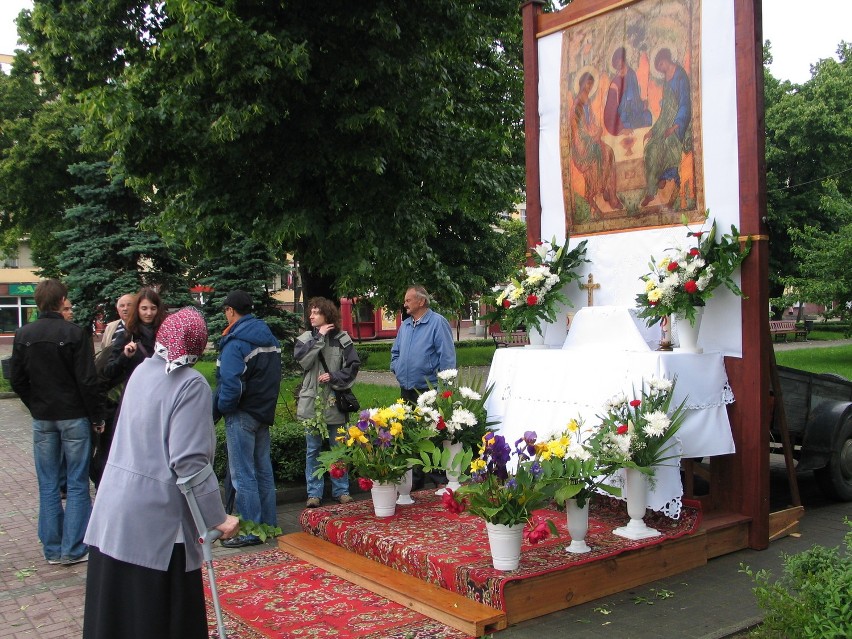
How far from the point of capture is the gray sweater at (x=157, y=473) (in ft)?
11.8

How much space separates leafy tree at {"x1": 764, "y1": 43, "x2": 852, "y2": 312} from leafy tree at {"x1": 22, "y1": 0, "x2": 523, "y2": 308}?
26.3 meters

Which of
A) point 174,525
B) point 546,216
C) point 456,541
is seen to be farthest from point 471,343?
point 174,525

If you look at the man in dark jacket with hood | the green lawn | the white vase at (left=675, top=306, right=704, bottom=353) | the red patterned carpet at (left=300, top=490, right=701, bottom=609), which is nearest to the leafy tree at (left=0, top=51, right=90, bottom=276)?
the man in dark jacket with hood

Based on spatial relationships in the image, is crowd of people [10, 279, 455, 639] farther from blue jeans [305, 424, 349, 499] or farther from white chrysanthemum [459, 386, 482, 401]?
white chrysanthemum [459, 386, 482, 401]

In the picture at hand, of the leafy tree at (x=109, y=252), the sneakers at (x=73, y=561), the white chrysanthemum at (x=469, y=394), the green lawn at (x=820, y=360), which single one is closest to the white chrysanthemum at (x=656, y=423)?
the white chrysanthemum at (x=469, y=394)

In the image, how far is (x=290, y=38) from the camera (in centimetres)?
916

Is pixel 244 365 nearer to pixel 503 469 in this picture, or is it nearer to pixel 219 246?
pixel 503 469

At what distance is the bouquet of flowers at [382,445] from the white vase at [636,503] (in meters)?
1.74

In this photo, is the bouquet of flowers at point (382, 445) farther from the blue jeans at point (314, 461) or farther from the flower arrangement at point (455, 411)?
the blue jeans at point (314, 461)

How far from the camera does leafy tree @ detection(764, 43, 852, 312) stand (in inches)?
1318

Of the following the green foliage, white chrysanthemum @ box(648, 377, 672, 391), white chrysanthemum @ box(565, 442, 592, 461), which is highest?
white chrysanthemum @ box(648, 377, 672, 391)

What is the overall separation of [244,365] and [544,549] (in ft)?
9.44

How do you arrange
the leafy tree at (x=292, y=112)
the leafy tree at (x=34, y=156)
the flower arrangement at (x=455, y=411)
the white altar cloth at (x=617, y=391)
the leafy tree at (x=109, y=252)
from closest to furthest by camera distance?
1. the white altar cloth at (x=617, y=391)
2. the flower arrangement at (x=455, y=411)
3. the leafy tree at (x=292, y=112)
4. the leafy tree at (x=109, y=252)
5. the leafy tree at (x=34, y=156)

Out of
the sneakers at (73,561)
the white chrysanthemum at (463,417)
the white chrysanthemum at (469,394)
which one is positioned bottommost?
the sneakers at (73,561)
